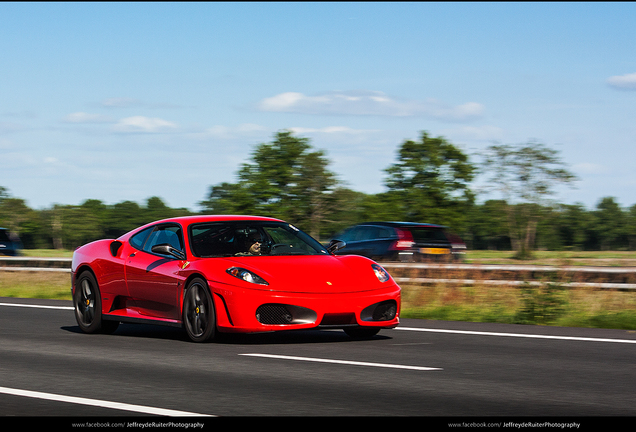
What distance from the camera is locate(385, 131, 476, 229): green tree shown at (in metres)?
59.1

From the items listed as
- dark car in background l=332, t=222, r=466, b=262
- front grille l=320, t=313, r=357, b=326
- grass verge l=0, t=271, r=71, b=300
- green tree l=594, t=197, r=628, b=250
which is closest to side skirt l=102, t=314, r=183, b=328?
front grille l=320, t=313, r=357, b=326

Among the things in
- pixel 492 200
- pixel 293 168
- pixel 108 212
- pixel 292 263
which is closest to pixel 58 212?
pixel 108 212

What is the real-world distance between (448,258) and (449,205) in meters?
40.9

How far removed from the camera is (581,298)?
14195 mm

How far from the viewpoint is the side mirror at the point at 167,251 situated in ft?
31.0

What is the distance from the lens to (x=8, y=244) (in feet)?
91.8

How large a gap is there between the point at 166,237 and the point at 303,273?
6.47 feet

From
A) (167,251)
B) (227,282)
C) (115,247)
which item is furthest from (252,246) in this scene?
(115,247)

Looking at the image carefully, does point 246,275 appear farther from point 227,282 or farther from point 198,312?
point 198,312

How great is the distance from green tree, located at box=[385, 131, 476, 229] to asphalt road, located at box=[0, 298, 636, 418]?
158 feet

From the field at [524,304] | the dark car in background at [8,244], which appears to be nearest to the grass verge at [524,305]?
the field at [524,304]

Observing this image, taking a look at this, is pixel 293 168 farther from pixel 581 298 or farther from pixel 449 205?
pixel 581 298

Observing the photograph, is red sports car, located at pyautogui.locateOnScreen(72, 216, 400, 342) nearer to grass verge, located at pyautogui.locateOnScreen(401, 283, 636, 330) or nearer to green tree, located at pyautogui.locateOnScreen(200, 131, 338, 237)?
grass verge, located at pyautogui.locateOnScreen(401, 283, 636, 330)

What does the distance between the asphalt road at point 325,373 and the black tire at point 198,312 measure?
0.18m
